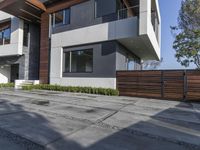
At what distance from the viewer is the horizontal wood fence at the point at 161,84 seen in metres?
9.48

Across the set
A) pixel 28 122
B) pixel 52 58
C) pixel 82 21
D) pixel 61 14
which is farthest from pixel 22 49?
pixel 28 122

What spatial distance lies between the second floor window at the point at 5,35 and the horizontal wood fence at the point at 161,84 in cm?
1348

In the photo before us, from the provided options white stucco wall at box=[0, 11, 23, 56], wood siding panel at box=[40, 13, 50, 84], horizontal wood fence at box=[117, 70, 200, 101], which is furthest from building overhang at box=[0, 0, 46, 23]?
horizontal wood fence at box=[117, 70, 200, 101]

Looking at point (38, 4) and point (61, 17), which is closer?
point (38, 4)

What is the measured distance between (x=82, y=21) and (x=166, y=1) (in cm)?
1156

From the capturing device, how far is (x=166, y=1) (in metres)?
19.2

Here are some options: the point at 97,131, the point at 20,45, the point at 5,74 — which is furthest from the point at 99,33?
the point at 5,74

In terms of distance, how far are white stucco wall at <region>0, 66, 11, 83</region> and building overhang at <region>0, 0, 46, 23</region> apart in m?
8.19

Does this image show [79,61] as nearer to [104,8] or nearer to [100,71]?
[100,71]

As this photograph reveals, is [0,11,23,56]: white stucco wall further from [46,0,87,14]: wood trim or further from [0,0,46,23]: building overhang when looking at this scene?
[46,0,87,14]: wood trim

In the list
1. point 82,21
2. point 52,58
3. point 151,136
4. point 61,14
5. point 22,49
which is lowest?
point 151,136

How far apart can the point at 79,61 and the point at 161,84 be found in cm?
617

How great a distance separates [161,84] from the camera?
33.3ft

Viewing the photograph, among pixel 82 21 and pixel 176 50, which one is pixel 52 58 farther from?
pixel 176 50
